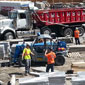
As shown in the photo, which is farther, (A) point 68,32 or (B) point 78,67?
(A) point 68,32

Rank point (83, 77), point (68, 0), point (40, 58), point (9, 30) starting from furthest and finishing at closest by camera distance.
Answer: point (68, 0)
point (9, 30)
point (40, 58)
point (83, 77)

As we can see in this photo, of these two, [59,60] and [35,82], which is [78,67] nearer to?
[59,60]

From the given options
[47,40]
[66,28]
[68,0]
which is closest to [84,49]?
[47,40]

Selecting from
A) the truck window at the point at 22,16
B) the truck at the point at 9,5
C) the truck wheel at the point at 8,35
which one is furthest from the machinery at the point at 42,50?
the truck at the point at 9,5

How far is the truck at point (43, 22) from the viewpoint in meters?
26.2

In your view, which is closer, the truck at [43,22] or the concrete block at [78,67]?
the concrete block at [78,67]

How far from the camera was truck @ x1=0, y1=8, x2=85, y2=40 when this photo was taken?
26.2 metres

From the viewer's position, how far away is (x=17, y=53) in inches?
725

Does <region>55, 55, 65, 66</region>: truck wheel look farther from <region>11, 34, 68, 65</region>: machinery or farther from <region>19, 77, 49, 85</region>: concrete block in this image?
<region>19, 77, 49, 85</region>: concrete block

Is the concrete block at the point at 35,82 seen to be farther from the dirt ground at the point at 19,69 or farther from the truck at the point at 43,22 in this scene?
the truck at the point at 43,22

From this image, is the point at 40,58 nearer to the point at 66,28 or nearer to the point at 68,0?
the point at 66,28

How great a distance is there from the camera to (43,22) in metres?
27.0

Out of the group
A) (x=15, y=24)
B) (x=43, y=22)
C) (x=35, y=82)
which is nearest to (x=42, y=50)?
(x=35, y=82)

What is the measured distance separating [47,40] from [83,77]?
20.9 ft
